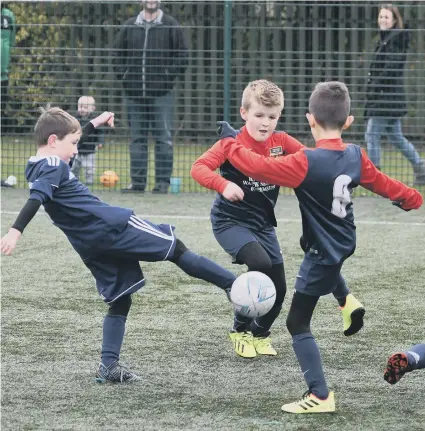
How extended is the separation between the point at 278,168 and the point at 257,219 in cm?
111

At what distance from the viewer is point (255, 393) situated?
17.0ft

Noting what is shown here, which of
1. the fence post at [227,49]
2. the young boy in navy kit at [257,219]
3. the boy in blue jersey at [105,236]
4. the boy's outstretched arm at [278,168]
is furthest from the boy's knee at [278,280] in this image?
the fence post at [227,49]

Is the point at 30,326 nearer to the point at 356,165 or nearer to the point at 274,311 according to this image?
the point at 274,311

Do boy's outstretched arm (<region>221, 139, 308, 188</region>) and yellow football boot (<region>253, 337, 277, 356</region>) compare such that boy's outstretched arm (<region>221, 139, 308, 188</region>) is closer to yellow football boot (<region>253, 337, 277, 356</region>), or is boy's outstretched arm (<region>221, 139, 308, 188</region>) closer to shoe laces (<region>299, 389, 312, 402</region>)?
shoe laces (<region>299, 389, 312, 402</region>)

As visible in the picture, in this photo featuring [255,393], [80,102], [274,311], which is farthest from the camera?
[80,102]

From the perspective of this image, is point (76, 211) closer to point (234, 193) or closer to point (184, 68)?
point (234, 193)

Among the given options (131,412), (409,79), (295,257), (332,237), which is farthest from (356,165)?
(409,79)

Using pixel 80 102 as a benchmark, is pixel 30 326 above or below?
below

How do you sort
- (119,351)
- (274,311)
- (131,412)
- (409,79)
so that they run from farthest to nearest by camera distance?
(409,79) < (274,311) < (119,351) < (131,412)

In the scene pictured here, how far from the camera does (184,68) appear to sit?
1238 cm

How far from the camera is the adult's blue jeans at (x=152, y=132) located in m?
12.4

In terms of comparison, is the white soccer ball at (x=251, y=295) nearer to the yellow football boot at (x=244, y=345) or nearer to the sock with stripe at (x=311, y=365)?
the sock with stripe at (x=311, y=365)

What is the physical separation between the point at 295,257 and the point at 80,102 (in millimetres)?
4422

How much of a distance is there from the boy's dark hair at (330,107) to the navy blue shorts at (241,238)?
1.04 m
